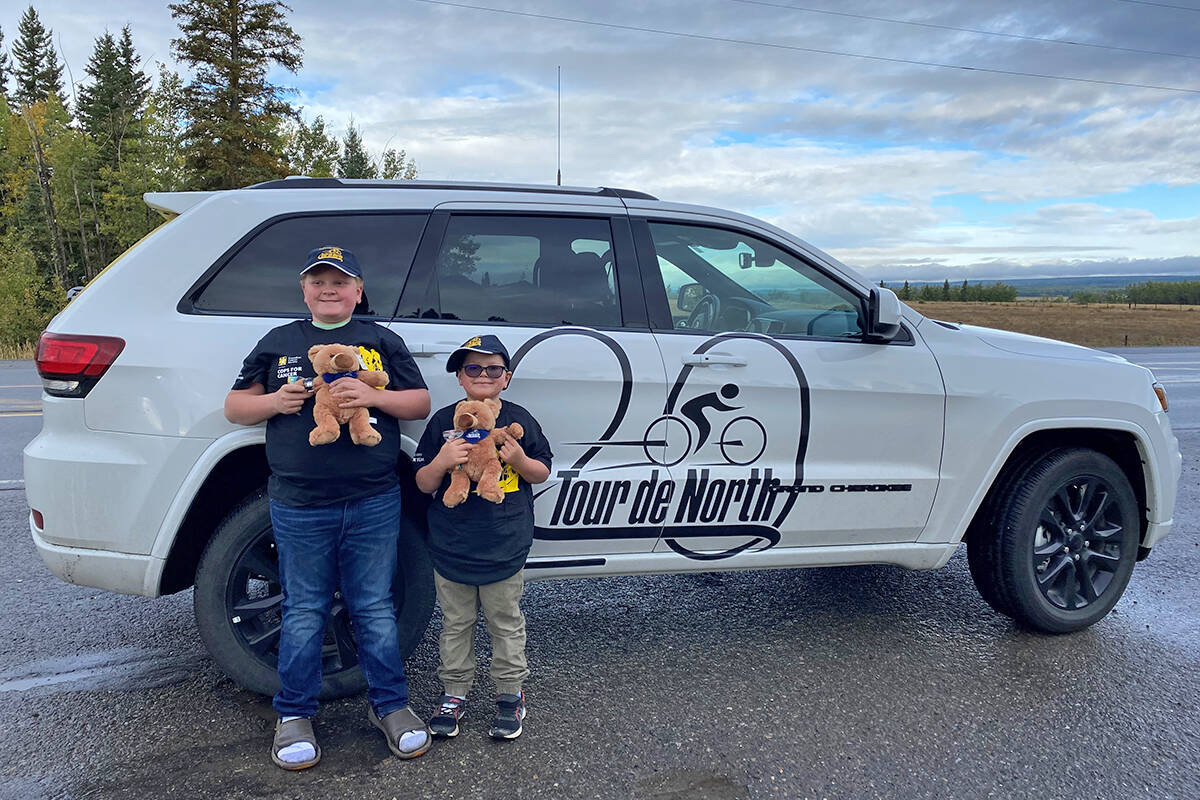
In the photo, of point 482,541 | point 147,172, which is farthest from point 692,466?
point 147,172

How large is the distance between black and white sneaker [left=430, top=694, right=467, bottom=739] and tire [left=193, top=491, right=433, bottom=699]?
0.30 metres

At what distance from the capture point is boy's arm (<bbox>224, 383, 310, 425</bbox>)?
8.45ft

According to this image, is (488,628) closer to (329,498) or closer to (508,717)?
(508,717)

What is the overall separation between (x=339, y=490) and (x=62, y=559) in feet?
3.62

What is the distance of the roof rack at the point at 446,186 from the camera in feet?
10.7

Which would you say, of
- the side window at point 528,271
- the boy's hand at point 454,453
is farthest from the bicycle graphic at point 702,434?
the boy's hand at point 454,453

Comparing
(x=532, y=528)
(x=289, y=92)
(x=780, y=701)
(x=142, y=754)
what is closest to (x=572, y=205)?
(x=532, y=528)

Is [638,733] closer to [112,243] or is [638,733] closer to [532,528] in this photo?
[532,528]

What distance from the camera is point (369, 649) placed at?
111 inches

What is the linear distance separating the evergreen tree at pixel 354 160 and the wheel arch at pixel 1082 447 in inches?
1939

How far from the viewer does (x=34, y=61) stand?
66.2 metres

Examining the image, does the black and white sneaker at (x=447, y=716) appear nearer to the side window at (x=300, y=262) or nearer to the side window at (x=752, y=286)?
the side window at (x=300, y=262)

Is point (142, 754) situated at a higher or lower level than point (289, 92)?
lower

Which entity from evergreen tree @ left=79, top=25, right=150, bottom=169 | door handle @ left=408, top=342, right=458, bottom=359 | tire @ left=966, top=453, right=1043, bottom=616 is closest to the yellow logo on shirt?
door handle @ left=408, top=342, right=458, bottom=359
